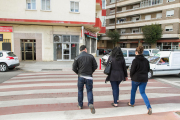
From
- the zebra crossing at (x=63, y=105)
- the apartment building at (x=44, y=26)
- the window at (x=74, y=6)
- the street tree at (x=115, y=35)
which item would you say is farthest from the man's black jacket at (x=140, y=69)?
the street tree at (x=115, y=35)

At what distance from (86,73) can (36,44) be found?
48.3 feet

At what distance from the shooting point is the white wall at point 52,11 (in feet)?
51.1

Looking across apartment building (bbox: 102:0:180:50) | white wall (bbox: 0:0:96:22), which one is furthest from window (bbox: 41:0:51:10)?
apartment building (bbox: 102:0:180:50)

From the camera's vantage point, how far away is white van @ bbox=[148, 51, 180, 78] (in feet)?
31.3

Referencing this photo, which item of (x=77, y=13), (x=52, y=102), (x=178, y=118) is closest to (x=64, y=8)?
(x=77, y=13)

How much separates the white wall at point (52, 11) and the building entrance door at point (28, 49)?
295 centimetres

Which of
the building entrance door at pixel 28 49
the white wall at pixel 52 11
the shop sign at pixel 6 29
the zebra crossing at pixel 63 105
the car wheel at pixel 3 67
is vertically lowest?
the zebra crossing at pixel 63 105

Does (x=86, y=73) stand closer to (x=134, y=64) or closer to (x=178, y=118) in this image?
(x=134, y=64)

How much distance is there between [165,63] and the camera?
9773mm

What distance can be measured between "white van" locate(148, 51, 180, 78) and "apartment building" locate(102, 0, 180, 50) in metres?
24.9

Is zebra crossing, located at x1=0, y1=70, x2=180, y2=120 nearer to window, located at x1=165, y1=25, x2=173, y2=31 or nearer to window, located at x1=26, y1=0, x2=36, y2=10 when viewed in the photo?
window, located at x1=26, y1=0, x2=36, y2=10

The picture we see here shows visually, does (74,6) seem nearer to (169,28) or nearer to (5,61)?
(5,61)

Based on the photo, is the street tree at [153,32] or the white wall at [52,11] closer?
the white wall at [52,11]

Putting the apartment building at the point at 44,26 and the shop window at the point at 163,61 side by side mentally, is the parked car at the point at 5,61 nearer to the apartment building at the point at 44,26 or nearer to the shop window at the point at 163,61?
the apartment building at the point at 44,26
